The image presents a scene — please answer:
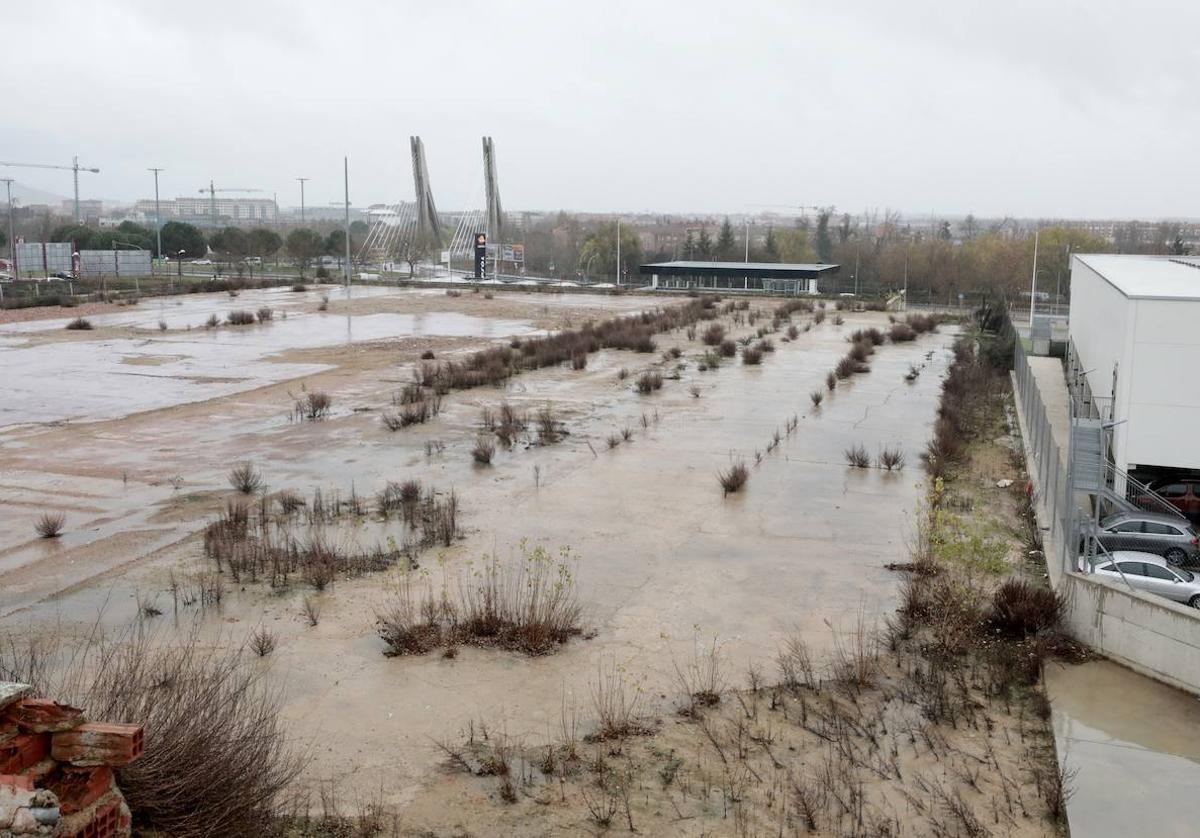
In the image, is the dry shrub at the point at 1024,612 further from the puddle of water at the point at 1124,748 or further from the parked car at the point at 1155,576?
the parked car at the point at 1155,576

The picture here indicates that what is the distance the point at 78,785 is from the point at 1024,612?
30.3 ft

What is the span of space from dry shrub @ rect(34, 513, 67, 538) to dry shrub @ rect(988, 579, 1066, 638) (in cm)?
1156

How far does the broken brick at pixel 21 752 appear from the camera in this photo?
16.8 ft

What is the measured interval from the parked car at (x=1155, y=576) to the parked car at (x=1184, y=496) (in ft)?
14.0

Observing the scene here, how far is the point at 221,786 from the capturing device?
20.3 feet

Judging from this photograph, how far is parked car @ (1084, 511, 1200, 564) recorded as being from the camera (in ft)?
47.2

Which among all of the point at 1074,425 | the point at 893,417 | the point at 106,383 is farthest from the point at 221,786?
the point at 106,383

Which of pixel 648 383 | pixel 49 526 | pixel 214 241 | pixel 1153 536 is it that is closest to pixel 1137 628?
pixel 1153 536

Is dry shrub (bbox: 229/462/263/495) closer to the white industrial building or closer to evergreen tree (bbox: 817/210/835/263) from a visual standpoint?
the white industrial building

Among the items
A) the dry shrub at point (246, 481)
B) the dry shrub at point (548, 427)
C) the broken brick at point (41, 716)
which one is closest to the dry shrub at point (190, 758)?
the broken brick at point (41, 716)

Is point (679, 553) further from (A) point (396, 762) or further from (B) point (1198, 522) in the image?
(B) point (1198, 522)

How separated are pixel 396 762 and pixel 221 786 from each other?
2.41 meters

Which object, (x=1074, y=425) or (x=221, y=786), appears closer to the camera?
(x=221, y=786)

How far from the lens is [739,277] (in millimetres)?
74250
